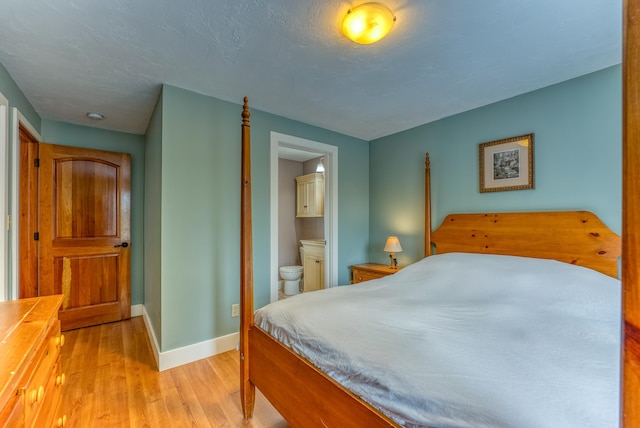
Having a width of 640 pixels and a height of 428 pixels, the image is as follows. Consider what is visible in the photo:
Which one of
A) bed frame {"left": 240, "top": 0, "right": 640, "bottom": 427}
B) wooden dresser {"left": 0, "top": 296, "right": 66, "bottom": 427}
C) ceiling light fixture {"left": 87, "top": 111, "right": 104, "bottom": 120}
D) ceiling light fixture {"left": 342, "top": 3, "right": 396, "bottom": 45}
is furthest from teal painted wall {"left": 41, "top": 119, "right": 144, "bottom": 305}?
ceiling light fixture {"left": 342, "top": 3, "right": 396, "bottom": 45}

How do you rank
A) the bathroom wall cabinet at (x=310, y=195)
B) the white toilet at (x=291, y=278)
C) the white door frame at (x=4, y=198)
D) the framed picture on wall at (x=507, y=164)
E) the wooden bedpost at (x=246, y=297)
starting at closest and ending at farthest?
the wooden bedpost at (x=246, y=297), the white door frame at (x=4, y=198), the framed picture on wall at (x=507, y=164), the white toilet at (x=291, y=278), the bathroom wall cabinet at (x=310, y=195)

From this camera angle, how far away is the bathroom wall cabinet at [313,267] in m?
4.25

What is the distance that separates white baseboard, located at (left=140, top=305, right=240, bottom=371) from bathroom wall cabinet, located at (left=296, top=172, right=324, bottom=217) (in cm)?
257

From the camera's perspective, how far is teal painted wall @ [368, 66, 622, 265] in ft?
6.83

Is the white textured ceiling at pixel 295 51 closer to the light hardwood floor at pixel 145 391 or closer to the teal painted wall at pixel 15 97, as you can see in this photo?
the teal painted wall at pixel 15 97

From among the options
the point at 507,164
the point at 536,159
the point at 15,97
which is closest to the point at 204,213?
the point at 15,97

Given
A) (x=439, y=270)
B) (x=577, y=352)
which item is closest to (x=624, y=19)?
(x=577, y=352)

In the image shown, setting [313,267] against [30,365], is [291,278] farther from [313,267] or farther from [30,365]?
[30,365]

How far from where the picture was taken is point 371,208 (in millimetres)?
3842

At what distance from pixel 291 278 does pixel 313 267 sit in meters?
0.41

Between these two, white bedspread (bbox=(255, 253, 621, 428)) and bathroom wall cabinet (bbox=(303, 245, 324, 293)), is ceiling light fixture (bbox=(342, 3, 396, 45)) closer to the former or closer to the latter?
white bedspread (bbox=(255, 253, 621, 428))

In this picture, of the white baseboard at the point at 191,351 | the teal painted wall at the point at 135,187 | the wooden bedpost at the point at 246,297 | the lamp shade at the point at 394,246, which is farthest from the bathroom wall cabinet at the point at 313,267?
the wooden bedpost at the point at 246,297

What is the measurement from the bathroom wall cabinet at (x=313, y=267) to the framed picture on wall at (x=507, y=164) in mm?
2316

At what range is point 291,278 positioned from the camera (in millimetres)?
4555
